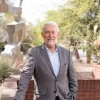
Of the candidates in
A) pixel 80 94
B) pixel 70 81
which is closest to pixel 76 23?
pixel 80 94

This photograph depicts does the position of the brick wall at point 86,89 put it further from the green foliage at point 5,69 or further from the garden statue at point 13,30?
the garden statue at point 13,30

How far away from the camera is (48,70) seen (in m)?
2.33

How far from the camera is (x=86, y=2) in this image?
535 inches

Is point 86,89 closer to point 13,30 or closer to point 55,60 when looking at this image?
point 55,60

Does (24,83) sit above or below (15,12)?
below

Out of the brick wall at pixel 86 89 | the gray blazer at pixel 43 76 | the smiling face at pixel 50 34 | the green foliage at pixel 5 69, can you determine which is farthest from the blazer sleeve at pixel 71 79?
the green foliage at pixel 5 69

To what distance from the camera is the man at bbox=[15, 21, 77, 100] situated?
2334mm

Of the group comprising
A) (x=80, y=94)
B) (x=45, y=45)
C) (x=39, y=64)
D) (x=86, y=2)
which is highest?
(x=86, y=2)

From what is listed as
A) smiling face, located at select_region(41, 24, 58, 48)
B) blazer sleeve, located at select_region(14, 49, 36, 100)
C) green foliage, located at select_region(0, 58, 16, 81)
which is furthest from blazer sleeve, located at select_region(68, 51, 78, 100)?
green foliage, located at select_region(0, 58, 16, 81)

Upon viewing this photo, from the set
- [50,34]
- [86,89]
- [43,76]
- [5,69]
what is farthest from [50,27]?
[5,69]

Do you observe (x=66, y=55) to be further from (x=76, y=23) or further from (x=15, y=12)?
(x=76, y=23)

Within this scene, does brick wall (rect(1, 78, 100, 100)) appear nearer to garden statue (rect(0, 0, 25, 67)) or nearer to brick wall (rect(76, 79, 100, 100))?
brick wall (rect(76, 79, 100, 100))

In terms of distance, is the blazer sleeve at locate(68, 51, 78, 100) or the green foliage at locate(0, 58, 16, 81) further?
the green foliage at locate(0, 58, 16, 81)

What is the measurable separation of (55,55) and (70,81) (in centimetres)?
32
